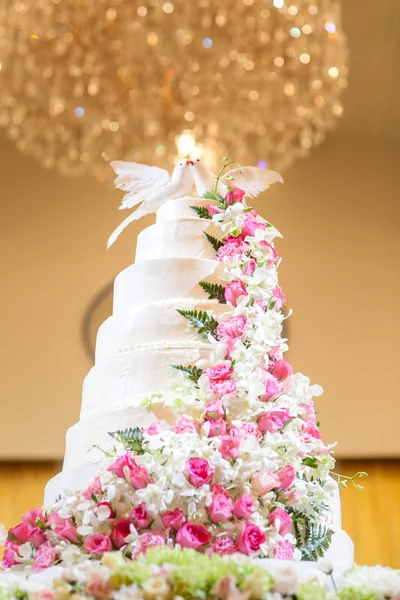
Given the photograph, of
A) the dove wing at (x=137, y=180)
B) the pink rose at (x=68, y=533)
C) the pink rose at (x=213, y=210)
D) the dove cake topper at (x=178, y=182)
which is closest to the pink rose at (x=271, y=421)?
the pink rose at (x=68, y=533)

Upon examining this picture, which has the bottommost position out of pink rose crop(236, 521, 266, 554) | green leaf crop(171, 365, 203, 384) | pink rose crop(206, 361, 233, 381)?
pink rose crop(236, 521, 266, 554)

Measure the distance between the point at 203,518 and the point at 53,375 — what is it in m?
4.21

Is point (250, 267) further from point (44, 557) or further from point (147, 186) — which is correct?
point (44, 557)

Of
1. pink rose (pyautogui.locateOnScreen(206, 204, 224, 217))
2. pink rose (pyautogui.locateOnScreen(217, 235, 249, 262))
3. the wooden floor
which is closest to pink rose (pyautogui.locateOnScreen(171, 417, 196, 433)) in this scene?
pink rose (pyautogui.locateOnScreen(217, 235, 249, 262))

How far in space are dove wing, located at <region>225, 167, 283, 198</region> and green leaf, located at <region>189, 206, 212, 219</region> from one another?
16 cm

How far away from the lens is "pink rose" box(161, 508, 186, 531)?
1746 millimetres

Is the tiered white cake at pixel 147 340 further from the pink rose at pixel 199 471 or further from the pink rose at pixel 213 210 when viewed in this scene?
the pink rose at pixel 199 471

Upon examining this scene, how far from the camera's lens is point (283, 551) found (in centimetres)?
176

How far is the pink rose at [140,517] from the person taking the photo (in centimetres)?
176

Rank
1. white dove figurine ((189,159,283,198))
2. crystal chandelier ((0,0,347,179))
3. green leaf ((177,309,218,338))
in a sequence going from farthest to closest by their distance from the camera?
crystal chandelier ((0,0,347,179))
white dove figurine ((189,159,283,198))
green leaf ((177,309,218,338))

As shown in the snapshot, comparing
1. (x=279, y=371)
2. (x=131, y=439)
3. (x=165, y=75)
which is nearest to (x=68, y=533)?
(x=131, y=439)

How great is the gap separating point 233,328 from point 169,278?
0.36 metres

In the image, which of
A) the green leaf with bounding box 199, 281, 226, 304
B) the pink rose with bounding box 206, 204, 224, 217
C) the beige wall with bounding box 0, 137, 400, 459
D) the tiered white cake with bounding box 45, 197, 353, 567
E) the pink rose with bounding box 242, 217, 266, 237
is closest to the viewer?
the tiered white cake with bounding box 45, 197, 353, 567

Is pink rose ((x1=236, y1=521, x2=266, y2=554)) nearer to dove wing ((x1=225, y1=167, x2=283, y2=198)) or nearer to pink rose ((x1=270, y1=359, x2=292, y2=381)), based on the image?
pink rose ((x1=270, y1=359, x2=292, y2=381))
